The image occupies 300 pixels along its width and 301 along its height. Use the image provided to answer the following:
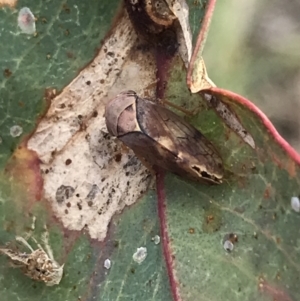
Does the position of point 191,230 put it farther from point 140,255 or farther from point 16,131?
point 16,131

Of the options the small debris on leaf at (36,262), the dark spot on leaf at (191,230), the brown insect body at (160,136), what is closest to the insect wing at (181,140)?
the brown insect body at (160,136)

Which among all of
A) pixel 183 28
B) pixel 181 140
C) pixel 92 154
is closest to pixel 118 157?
pixel 92 154

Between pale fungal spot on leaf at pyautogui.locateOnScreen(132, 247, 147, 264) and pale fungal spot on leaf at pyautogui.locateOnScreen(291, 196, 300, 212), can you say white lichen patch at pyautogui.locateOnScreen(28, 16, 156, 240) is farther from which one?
pale fungal spot on leaf at pyautogui.locateOnScreen(291, 196, 300, 212)

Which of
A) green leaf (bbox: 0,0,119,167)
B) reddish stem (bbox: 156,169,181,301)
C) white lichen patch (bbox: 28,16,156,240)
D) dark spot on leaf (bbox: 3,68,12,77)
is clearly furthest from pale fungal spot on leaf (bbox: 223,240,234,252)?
dark spot on leaf (bbox: 3,68,12,77)

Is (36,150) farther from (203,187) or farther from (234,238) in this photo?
(234,238)

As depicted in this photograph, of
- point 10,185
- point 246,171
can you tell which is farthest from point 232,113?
point 10,185

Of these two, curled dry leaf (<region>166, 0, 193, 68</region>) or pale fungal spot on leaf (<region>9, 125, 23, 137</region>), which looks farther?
pale fungal spot on leaf (<region>9, 125, 23, 137</region>)

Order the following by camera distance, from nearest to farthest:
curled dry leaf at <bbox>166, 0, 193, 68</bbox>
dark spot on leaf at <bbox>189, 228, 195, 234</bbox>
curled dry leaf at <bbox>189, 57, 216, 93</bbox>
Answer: curled dry leaf at <bbox>189, 57, 216, 93</bbox>
curled dry leaf at <bbox>166, 0, 193, 68</bbox>
dark spot on leaf at <bbox>189, 228, 195, 234</bbox>
